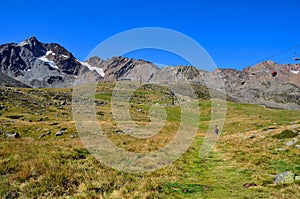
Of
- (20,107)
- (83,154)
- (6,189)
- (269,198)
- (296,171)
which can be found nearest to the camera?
(6,189)

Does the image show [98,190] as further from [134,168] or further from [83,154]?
[83,154]

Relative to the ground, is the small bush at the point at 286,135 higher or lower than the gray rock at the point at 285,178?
higher

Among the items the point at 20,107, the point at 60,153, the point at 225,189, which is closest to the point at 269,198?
the point at 225,189

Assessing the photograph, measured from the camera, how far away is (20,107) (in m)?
63.2

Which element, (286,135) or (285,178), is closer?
(285,178)

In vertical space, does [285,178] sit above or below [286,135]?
below

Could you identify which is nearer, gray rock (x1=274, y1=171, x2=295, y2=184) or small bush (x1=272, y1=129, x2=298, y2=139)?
gray rock (x1=274, y1=171, x2=295, y2=184)

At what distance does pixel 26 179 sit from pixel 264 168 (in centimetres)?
1400

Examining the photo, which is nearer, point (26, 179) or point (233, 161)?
point (26, 179)

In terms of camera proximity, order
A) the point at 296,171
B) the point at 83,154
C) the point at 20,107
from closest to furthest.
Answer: the point at 296,171 → the point at 83,154 → the point at 20,107

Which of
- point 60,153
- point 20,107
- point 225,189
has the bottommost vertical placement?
point 225,189

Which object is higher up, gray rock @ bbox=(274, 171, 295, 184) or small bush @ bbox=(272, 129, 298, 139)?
small bush @ bbox=(272, 129, 298, 139)

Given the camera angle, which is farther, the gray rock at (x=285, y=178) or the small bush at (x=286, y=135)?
the small bush at (x=286, y=135)

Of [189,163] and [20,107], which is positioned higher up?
[20,107]
